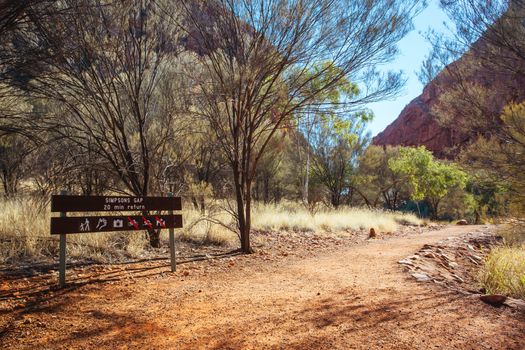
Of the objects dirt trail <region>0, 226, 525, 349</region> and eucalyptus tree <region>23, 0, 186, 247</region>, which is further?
eucalyptus tree <region>23, 0, 186, 247</region>

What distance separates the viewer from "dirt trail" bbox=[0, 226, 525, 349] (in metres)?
3.00

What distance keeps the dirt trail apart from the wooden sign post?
2.58 feet

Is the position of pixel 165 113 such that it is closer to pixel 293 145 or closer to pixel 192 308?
pixel 192 308

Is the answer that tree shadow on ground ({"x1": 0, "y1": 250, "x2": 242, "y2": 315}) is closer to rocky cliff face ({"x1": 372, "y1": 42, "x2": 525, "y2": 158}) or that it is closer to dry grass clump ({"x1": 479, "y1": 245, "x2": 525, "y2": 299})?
dry grass clump ({"x1": 479, "y1": 245, "x2": 525, "y2": 299})

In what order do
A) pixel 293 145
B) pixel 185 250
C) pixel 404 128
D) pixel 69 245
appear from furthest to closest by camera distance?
pixel 404 128 < pixel 293 145 < pixel 185 250 < pixel 69 245

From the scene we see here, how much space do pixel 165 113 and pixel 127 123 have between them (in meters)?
1.29

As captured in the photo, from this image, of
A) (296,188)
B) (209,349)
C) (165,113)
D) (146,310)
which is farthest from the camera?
(296,188)

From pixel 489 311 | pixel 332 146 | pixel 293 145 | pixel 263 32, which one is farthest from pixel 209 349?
pixel 332 146

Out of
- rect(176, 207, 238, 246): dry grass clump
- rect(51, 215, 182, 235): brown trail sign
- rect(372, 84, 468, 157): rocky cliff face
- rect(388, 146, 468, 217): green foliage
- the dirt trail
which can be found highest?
rect(372, 84, 468, 157): rocky cliff face

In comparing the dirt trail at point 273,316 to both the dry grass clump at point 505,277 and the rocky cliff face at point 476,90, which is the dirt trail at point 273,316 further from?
the rocky cliff face at point 476,90

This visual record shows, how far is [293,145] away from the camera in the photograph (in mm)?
22750

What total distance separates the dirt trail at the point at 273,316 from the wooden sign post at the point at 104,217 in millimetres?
787

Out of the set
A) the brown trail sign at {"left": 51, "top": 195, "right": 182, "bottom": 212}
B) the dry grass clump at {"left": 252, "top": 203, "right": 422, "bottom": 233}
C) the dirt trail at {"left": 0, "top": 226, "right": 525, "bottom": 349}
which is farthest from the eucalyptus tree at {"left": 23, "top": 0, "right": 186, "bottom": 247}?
the dry grass clump at {"left": 252, "top": 203, "right": 422, "bottom": 233}

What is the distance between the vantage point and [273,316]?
142 inches
